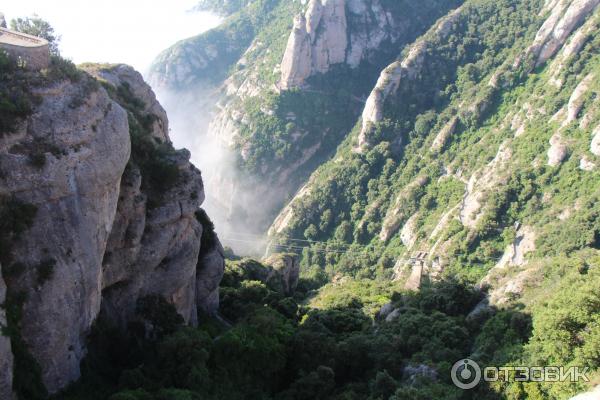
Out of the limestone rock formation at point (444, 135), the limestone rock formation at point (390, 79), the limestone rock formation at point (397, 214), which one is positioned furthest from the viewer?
the limestone rock formation at point (390, 79)

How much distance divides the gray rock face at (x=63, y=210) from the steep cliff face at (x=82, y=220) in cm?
6

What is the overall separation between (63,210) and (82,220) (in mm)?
1255

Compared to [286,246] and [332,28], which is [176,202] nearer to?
[286,246]

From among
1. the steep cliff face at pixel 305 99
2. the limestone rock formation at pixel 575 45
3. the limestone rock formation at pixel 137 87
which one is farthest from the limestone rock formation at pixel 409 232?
the limestone rock formation at pixel 137 87

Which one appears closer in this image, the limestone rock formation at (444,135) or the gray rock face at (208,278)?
the gray rock face at (208,278)

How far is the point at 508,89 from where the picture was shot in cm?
12538

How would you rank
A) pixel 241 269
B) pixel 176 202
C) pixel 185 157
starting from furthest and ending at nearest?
pixel 241 269
pixel 185 157
pixel 176 202

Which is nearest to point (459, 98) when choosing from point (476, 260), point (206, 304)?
point (476, 260)

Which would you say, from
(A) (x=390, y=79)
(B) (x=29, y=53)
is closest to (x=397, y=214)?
(A) (x=390, y=79)

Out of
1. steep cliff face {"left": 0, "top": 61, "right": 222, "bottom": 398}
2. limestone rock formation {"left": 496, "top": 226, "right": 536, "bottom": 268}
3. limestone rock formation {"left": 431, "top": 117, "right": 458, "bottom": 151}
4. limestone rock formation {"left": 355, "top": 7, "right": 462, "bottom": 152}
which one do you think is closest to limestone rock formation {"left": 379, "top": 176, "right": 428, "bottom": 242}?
limestone rock formation {"left": 431, "top": 117, "right": 458, "bottom": 151}

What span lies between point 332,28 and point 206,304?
134316mm

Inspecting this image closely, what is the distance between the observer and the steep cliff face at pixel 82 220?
1125 inches

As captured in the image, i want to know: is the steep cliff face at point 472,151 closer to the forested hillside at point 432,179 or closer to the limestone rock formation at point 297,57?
the forested hillside at point 432,179

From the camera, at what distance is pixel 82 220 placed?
100 feet
